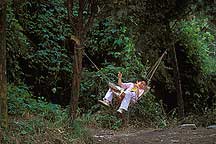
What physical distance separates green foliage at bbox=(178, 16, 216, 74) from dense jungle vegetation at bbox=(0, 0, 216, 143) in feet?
0.11

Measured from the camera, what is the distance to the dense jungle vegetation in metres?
9.38

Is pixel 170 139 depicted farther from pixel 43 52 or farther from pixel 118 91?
pixel 43 52

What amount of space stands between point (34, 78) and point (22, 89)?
1460mm

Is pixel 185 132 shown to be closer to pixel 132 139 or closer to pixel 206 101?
pixel 132 139

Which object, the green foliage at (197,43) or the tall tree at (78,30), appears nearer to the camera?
the tall tree at (78,30)

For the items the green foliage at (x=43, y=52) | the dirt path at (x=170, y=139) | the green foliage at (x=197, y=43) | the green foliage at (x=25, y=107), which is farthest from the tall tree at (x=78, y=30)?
the green foliage at (x=197, y=43)

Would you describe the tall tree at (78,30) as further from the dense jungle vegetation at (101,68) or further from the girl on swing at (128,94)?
the girl on swing at (128,94)

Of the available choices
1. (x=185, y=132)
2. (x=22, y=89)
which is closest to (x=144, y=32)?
(x=185, y=132)

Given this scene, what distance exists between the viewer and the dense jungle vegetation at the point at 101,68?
30.8ft

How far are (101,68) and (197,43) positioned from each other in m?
3.29

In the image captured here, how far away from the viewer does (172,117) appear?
11.8 meters

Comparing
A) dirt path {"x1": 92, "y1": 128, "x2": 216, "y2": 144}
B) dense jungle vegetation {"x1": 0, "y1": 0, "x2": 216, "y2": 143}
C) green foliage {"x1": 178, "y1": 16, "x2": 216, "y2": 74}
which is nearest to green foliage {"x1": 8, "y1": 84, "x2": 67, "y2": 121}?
dense jungle vegetation {"x1": 0, "y1": 0, "x2": 216, "y2": 143}

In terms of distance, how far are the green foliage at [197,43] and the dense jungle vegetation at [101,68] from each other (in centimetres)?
3

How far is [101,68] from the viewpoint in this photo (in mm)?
13094
